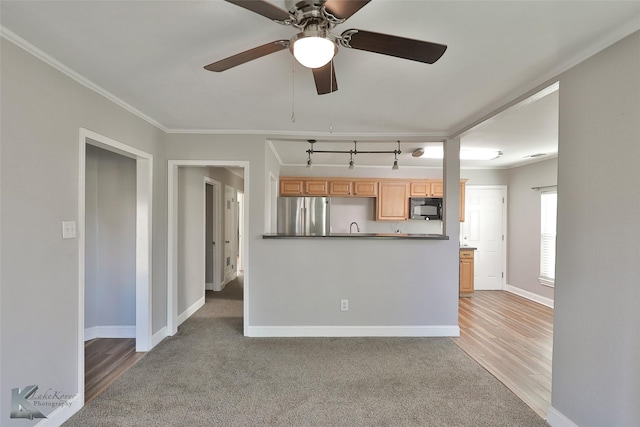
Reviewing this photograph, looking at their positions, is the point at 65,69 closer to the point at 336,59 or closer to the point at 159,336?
the point at 336,59

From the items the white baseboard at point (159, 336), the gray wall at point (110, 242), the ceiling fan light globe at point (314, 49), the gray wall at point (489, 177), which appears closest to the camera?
the ceiling fan light globe at point (314, 49)

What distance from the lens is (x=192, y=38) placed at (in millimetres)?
1609

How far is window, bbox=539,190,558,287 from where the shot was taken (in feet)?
15.5

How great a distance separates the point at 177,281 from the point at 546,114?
14.3 feet

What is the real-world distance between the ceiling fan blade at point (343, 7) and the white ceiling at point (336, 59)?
27 centimetres

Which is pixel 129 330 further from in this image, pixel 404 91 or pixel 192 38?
pixel 404 91

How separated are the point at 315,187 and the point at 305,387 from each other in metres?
3.56

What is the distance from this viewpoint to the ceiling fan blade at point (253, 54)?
4.50 feet

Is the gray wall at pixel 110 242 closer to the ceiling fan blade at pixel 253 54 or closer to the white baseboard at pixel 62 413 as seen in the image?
the white baseboard at pixel 62 413

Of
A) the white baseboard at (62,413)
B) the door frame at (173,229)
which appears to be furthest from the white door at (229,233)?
the white baseboard at (62,413)

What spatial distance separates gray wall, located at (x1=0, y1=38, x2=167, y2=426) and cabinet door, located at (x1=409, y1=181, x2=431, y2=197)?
4663mm

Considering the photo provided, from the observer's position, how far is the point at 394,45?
1.32 m

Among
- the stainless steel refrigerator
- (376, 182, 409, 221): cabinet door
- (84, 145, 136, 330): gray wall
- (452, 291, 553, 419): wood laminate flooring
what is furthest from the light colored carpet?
(376, 182, 409, 221): cabinet door

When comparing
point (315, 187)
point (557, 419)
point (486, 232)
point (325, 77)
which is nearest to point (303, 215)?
point (315, 187)
